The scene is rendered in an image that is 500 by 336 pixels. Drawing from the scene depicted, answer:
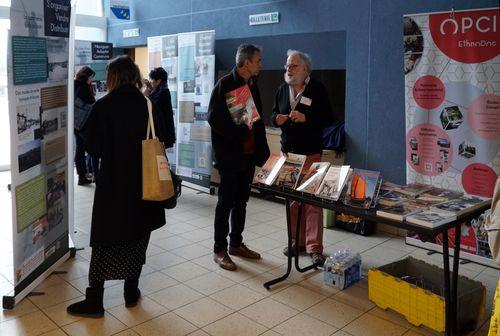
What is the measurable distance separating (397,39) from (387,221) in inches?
96.3

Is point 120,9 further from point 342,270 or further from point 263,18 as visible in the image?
point 342,270

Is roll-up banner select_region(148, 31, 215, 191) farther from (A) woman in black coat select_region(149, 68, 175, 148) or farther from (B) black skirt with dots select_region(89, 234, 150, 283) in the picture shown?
(B) black skirt with dots select_region(89, 234, 150, 283)

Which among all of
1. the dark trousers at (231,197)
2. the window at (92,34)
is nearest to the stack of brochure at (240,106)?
the dark trousers at (231,197)

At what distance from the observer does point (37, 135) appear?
10.0 feet

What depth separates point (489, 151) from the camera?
3629 millimetres

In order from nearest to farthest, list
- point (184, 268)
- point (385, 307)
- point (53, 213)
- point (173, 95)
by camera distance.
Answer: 1. point (385, 307)
2. point (53, 213)
3. point (184, 268)
4. point (173, 95)

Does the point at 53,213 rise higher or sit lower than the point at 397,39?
lower

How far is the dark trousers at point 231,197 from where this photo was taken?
3459 mm

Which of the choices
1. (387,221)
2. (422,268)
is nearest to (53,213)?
(387,221)

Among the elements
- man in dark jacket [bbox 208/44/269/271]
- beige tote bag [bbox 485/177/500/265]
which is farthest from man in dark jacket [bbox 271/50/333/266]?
beige tote bag [bbox 485/177/500/265]

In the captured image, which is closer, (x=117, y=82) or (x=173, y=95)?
(x=117, y=82)

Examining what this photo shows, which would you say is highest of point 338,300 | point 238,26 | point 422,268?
point 238,26

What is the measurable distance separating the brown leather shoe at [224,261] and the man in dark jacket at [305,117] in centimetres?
64

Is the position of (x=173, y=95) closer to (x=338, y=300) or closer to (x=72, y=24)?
(x=72, y=24)
